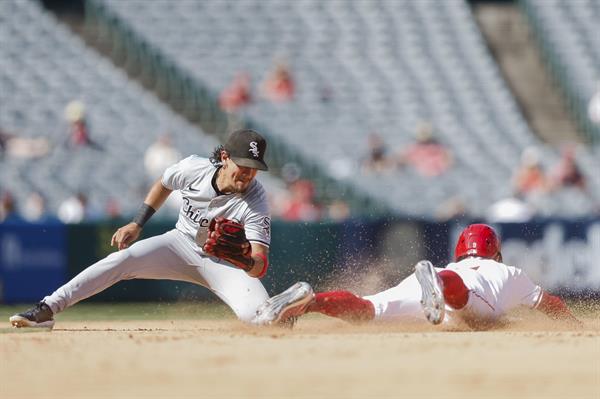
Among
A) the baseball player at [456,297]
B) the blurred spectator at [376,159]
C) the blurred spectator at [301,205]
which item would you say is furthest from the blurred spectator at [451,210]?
the baseball player at [456,297]

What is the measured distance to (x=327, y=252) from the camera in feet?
46.3

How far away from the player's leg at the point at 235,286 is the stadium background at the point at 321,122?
428 cm

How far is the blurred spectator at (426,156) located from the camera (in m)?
17.2

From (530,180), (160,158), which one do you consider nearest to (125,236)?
(160,158)

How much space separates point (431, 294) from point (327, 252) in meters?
5.99

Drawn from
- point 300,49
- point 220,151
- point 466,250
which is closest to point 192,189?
point 220,151

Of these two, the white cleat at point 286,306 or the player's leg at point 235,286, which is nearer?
the white cleat at point 286,306

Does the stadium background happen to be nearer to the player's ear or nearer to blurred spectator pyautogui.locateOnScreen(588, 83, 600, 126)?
blurred spectator pyautogui.locateOnScreen(588, 83, 600, 126)

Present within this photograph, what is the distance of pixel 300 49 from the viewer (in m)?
20.0

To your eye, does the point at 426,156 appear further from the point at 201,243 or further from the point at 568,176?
the point at 201,243

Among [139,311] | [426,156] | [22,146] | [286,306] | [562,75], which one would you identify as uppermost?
[562,75]

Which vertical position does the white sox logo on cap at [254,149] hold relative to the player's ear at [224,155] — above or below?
above

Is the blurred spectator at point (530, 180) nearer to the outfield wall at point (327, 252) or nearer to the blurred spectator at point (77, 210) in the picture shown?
the outfield wall at point (327, 252)

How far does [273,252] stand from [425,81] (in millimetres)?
6116
